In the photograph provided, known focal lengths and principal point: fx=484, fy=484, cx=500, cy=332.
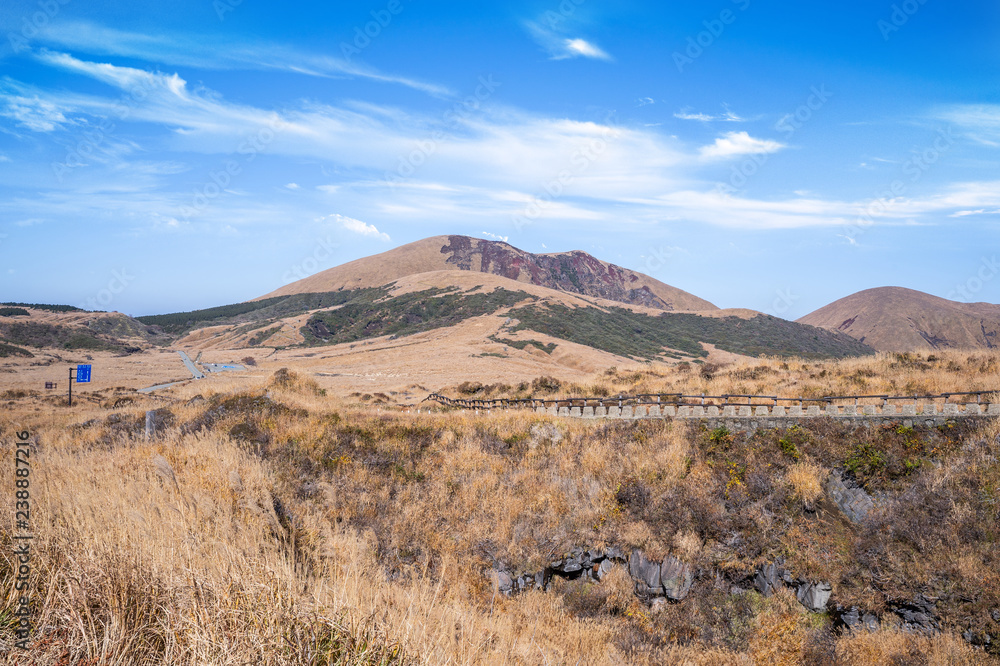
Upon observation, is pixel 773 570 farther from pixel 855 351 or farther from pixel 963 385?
pixel 855 351

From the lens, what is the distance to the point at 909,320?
11812 centimetres

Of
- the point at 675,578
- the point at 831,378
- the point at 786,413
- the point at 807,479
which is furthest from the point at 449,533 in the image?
the point at 831,378

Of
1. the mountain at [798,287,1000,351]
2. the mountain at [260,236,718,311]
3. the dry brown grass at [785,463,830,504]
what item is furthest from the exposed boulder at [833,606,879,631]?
the mountain at [260,236,718,311]

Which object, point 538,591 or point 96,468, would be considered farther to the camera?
point 538,591

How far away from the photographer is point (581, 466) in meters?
15.2

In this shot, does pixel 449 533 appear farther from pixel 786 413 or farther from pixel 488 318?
pixel 488 318

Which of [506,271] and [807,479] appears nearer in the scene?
[807,479]

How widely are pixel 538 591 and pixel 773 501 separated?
6940 millimetres

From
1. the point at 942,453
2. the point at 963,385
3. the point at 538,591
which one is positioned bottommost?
the point at 538,591

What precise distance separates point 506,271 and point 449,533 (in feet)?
458

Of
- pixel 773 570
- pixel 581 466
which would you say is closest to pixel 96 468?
pixel 581 466

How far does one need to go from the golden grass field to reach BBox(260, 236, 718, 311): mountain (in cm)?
12925

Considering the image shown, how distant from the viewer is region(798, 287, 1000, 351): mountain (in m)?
105

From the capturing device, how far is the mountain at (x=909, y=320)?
105000 mm
